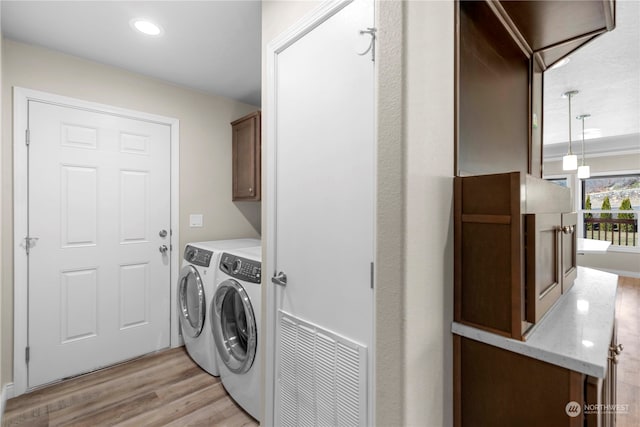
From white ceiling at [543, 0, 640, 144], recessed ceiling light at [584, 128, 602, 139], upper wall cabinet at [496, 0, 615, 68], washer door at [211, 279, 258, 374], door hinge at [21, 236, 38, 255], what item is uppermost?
recessed ceiling light at [584, 128, 602, 139]

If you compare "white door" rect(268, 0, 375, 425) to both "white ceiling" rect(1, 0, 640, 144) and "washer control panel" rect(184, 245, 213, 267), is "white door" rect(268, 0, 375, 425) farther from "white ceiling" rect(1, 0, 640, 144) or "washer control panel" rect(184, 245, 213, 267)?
"washer control panel" rect(184, 245, 213, 267)

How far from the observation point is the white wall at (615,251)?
560 centimetres

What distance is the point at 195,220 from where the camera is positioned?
2.87 m

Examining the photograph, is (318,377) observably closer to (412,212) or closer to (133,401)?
(412,212)

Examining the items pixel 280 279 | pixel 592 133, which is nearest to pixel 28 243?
pixel 280 279

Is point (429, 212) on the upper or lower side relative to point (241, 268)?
upper

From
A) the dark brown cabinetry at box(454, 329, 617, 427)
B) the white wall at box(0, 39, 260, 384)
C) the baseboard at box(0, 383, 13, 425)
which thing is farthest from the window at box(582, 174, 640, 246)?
the baseboard at box(0, 383, 13, 425)

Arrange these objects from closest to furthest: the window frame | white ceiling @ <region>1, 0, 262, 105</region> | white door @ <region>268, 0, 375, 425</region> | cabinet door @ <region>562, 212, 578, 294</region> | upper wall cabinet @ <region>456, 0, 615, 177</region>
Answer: white door @ <region>268, 0, 375, 425</region> → upper wall cabinet @ <region>456, 0, 615, 177</region> → cabinet door @ <region>562, 212, 578, 294</region> → white ceiling @ <region>1, 0, 262, 105</region> → the window frame

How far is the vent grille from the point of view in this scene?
112 centimetres

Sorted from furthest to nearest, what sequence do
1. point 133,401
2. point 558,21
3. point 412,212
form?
1. point 133,401
2. point 558,21
3. point 412,212

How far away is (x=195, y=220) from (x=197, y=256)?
544 millimetres

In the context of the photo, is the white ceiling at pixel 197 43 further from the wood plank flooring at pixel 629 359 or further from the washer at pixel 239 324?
the wood plank flooring at pixel 629 359

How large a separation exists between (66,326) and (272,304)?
1809mm

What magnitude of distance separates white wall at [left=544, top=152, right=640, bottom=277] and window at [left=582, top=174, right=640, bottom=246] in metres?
0.15
